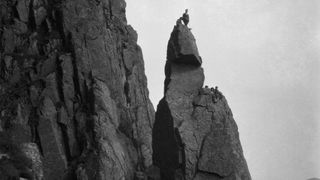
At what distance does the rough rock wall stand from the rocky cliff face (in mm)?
9149

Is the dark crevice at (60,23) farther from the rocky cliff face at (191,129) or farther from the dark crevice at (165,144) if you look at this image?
the dark crevice at (165,144)

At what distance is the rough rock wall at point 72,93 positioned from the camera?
114 metres

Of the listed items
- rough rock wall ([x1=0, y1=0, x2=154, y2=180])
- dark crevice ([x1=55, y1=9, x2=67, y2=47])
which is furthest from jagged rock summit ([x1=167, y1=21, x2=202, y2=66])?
dark crevice ([x1=55, y1=9, x2=67, y2=47])

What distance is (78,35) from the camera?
128 meters

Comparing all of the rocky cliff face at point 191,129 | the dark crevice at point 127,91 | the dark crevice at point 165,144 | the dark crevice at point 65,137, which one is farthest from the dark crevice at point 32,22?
the dark crevice at point 165,144

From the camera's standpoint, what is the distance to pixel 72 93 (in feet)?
402

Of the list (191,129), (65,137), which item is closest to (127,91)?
(65,137)

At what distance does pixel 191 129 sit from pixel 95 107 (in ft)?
58.5

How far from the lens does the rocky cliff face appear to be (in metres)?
108

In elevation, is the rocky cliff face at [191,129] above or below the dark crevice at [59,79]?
below

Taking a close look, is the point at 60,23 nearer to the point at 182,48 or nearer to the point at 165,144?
the point at 182,48

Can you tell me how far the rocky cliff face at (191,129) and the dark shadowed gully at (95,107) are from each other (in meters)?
0.15

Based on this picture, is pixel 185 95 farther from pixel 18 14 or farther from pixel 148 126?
pixel 18 14

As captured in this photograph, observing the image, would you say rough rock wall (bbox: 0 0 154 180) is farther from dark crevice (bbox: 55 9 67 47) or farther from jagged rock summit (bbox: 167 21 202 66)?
jagged rock summit (bbox: 167 21 202 66)
